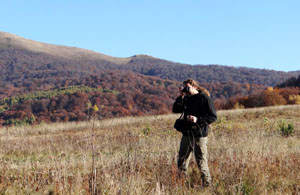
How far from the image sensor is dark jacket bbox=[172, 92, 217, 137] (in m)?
4.15

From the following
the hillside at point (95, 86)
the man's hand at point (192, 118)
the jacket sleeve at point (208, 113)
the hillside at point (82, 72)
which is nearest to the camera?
the man's hand at point (192, 118)

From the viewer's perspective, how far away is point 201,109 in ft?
13.8

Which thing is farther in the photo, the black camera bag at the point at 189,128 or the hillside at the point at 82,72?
the hillside at the point at 82,72

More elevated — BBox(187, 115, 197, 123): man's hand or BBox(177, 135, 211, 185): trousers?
BBox(187, 115, 197, 123): man's hand

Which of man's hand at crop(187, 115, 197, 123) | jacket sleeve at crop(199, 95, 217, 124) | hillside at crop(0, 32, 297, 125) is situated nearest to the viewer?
man's hand at crop(187, 115, 197, 123)

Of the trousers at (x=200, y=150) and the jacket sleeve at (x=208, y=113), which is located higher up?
the jacket sleeve at (x=208, y=113)

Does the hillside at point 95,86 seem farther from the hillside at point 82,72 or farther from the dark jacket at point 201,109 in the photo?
the dark jacket at point 201,109

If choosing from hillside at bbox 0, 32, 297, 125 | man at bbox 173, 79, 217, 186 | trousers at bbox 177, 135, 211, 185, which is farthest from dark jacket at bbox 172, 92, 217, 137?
hillside at bbox 0, 32, 297, 125

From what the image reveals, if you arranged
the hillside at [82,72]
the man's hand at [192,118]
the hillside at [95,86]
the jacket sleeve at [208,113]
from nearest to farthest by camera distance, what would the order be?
the man's hand at [192,118], the jacket sleeve at [208,113], the hillside at [95,86], the hillside at [82,72]

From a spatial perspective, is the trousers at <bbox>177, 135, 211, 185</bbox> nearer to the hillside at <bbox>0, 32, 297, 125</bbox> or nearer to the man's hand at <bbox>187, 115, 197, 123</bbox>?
the man's hand at <bbox>187, 115, 197, 123</bbox>

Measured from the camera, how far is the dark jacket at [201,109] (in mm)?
4148

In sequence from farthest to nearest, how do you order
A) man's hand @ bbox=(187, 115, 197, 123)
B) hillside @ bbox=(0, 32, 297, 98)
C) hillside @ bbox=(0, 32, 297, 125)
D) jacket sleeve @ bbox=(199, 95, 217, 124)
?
1. hillside @ bbox=(0, 32, 297, 98)
2. hillside @ bbox=(0, 32, 297, 125)
3. jacket sleeve @ bbox=(199, 95, 217, 124)
4. man's hand @ bbox=(187, 115, 197, 123)

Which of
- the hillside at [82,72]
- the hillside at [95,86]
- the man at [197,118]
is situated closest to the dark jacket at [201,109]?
the man at [197,118]

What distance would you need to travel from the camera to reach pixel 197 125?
4.13m
